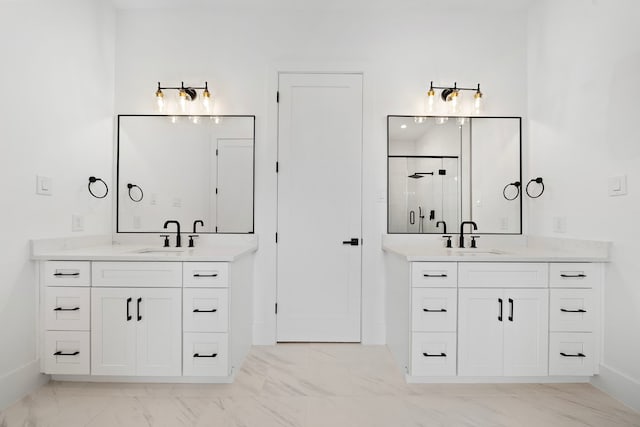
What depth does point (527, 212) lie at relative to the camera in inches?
114

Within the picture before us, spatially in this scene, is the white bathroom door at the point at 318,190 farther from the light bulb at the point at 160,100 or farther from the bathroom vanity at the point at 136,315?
the light bulb at the point at 160,100

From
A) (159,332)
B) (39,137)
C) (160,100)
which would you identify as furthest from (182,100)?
(159,332)

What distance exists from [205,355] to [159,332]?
323 mm

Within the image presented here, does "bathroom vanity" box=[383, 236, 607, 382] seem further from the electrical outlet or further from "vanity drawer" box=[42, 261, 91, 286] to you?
the electrical outlet

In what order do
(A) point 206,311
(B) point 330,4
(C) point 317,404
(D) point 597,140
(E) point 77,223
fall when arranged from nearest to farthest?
(C) point 317,404 < (A) point 206,311 < (D) point 597,140 < (E) point 77,223 < (B) point 330,4

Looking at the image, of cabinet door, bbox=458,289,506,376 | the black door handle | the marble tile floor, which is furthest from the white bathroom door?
cabinet door, bbox=458,289,506,376

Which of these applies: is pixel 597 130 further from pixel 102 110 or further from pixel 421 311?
pixel 102 110

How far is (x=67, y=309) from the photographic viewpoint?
213 centimetres

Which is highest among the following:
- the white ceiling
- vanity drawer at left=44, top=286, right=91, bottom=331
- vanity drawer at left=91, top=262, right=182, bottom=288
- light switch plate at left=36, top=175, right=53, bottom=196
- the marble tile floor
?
the white ceiling

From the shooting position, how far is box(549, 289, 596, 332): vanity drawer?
2.16 metres

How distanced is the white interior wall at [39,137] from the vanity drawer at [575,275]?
3.30 metres

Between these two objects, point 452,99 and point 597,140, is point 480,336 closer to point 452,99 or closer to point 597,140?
point 597,140

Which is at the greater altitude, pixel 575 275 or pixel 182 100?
pixel 182 100

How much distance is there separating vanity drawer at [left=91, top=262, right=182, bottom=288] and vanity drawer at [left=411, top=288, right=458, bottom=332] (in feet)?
4.94
